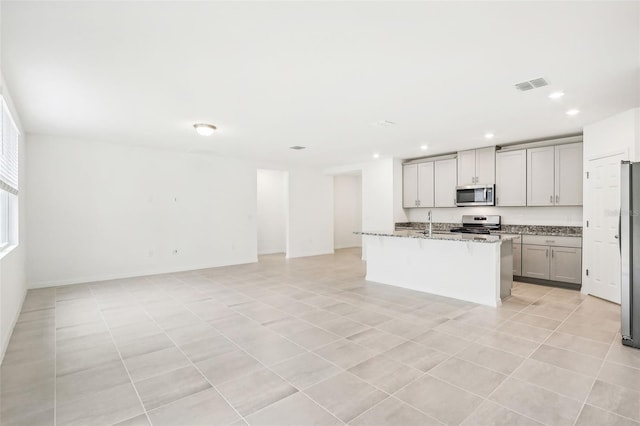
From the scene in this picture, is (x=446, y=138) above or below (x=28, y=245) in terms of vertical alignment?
above

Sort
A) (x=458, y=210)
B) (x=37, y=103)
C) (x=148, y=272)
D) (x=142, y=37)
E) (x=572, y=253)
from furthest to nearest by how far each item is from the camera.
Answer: (x=458, y=210), (x=148, y=272), (x=572, y=253), (x=37, y=103), (x=142, y=37)

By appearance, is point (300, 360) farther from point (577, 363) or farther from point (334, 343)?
point (577, 363)

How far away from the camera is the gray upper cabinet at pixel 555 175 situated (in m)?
5.19

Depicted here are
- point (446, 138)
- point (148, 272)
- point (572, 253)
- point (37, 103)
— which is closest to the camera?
point (37, 103)

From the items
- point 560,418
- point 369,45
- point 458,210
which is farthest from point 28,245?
point 458,210

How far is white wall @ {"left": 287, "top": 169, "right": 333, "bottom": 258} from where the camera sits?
877 cm

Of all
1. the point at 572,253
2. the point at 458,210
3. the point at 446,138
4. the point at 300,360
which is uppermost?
the point at 446,138

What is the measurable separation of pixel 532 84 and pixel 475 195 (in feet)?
11.6

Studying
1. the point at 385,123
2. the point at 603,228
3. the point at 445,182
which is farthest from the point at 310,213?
the point at 603,228

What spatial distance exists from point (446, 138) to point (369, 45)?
364 cm

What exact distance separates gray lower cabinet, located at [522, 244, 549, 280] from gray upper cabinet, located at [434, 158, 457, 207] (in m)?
1.71

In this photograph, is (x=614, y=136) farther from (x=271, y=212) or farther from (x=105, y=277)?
(x=105, y=277)

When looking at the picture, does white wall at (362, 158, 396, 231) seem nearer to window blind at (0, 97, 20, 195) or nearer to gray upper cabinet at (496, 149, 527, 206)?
gray upper cabinet at (496, 149, 527, 206)

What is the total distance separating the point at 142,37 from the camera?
7.66 ft
